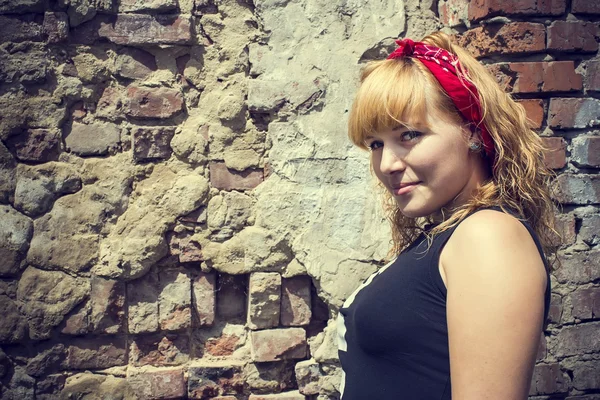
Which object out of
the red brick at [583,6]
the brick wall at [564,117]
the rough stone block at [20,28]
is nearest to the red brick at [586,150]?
the brick wall at [564,117]

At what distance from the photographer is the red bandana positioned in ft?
3.96

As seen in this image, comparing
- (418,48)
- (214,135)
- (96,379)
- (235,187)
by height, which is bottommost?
(96,379)

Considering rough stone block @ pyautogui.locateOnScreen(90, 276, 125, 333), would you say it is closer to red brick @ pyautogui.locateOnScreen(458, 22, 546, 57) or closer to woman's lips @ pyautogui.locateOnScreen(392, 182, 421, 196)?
woman's lips @ pyautogui.locateOnScreen(392, 182, 421, 196)

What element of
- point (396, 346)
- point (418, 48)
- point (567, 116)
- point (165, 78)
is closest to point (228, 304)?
point (165, 78)

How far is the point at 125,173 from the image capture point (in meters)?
1.98

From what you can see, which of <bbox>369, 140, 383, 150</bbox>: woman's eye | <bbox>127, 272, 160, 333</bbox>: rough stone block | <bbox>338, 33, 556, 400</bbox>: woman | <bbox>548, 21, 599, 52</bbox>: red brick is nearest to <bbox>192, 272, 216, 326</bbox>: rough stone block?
<bbox>127, 272, 160, 333</bbox>: rough stone block

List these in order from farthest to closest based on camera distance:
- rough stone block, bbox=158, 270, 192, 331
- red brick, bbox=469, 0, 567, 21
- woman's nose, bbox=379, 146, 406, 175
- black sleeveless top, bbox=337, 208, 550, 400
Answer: rough stone block, bbox=158, 270, 192, 331 < red brick, bbox=469, 0, 567, 21 < woman's nose, bbox=379, 146, 406, 175 < black sleeveless top, bbox=337, 208, 550, 400

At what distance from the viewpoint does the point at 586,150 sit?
1.96 metres

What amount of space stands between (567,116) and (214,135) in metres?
1.16

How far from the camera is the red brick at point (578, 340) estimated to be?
6.56 ft

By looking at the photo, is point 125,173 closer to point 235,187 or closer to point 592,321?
point 235,187

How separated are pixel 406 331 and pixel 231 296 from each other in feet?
3.22

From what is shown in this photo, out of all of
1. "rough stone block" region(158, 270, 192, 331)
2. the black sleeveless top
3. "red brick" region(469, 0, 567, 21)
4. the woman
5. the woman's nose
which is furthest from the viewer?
"rough stone block" region(158, 270, 192, 331)

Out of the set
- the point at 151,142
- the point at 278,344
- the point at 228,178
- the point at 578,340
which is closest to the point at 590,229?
the point at 578,340
